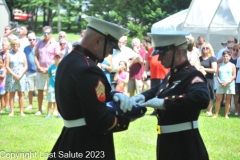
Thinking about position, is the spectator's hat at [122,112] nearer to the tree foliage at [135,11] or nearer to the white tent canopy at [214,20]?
the white tent canopy at [214,20]

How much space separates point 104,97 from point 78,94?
0.68 feet

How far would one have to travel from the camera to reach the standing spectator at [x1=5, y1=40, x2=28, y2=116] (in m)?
12.0

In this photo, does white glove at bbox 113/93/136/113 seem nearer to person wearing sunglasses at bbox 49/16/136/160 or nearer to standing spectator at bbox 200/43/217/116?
person wearing sunglasses at bbox 49/16/136/160

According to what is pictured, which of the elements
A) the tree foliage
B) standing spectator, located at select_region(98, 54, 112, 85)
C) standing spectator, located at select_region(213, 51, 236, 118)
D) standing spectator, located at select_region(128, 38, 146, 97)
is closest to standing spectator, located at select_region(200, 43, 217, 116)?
standing spectator, located at select_region(213, 51, 236, 118)

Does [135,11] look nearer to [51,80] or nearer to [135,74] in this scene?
[135,74]

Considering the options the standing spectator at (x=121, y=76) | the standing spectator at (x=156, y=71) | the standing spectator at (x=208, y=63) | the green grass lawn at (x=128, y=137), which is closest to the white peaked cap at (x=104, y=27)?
the green grass lawn at (x=128, y=137)

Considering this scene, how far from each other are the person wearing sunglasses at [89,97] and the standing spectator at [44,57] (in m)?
7.86

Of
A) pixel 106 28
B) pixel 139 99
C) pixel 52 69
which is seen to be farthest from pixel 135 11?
pixel 106 28

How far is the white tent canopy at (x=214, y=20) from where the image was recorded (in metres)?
17.4

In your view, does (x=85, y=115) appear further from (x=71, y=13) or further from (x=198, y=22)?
(x=71, y=13)

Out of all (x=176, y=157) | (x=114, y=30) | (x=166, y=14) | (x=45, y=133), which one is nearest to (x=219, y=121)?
(x=45, y=133)

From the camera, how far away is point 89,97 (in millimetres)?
3980

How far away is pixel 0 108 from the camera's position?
13.3 meters

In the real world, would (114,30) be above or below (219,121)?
above
